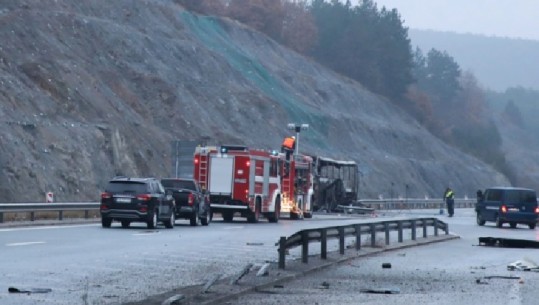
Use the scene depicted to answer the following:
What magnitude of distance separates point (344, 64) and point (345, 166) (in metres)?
58.9

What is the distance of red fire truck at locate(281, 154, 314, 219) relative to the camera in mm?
57188

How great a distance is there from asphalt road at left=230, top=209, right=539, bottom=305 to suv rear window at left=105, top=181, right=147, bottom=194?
10951 mm

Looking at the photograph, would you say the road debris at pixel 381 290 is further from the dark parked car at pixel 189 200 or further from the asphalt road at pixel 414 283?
the dark parked car at pixel 189 200

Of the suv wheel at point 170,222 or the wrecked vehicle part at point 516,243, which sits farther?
the suv wheel at point 170,222

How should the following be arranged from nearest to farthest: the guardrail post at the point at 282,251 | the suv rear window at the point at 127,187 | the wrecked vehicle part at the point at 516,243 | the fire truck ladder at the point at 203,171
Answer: the guardrail post at the point at 282,251
the wrecked vehicle part at the point at 516,243
the suv rear window at the point at 127,187
the fire truck ladder at the point at 203,171

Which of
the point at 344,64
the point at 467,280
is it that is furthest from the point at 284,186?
the point at 344,64

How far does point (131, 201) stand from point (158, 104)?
37668mm

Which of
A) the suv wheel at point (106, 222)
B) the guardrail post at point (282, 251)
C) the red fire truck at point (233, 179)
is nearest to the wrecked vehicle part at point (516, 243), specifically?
the suv wheel at point (106, 222)

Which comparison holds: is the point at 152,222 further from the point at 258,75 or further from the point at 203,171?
the point at 258,75

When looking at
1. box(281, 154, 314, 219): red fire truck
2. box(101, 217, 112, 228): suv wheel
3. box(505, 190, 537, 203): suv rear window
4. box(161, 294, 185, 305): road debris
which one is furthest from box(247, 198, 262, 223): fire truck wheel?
box(161, 294, 185, 305): road debris

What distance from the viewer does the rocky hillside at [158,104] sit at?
5903cm

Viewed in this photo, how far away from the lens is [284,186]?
56.9m

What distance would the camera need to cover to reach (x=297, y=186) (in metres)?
59.1

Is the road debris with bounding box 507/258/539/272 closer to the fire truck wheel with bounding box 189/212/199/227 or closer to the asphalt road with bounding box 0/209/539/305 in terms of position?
the asphalt road with bounding box 0/209/539/305
